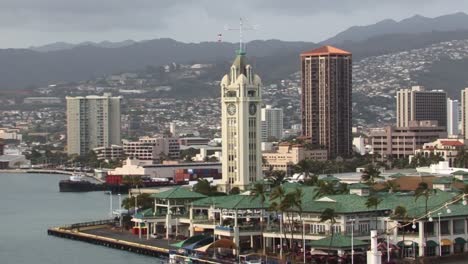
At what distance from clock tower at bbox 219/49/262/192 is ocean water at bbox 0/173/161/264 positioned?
10376 mm

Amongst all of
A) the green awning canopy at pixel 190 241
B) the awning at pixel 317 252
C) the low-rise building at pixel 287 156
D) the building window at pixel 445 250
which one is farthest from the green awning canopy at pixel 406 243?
the low-rise building at pixel 287 156

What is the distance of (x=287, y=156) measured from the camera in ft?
510

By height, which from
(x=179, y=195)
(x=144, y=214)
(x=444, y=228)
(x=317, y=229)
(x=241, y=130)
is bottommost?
(x=144, y=214)

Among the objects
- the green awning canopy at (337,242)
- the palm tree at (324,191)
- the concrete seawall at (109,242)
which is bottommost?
the concrete seawall at (109,242)

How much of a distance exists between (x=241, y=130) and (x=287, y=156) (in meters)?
70.7

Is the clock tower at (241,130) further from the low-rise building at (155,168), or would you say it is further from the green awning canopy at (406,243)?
the low-rise building at (155,168)

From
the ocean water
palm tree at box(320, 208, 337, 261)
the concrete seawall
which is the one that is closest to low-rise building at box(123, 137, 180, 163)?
the ocean water

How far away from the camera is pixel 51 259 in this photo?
63.7m

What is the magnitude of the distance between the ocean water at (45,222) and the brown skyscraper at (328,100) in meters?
41.5

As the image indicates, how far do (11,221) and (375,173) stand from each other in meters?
26.4

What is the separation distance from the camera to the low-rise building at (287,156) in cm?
15300

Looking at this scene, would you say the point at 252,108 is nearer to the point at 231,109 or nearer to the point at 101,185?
the point at 231,109

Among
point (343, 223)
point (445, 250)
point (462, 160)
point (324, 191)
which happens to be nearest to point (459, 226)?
point (445, 250)

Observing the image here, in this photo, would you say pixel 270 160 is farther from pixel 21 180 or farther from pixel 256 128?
pixel 256 128
